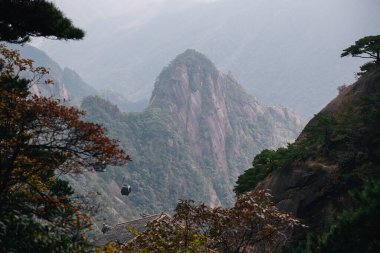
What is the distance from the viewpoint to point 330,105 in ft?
112

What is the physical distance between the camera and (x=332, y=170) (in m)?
25.9

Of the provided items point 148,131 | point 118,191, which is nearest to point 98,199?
point 118,191

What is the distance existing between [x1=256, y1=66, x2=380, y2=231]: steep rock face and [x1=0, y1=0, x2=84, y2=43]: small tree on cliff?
50.7 feet

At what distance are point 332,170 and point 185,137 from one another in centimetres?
11645

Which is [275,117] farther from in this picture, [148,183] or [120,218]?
[120,218]

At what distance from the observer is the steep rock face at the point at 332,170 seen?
2419 centimetres

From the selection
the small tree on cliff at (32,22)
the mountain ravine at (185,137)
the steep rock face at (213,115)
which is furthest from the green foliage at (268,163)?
the steep rock face at (213,115)

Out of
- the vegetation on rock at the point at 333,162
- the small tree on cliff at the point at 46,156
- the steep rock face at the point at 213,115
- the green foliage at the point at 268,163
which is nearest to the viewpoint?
the small tree on cliff at the point at 46,156

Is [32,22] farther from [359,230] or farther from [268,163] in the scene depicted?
[268,163]

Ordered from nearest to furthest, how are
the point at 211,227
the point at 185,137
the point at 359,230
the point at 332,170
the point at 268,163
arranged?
the point at 211,227, the point at 359,230, the point at 332,170, the point at 268,163, the point at 185,137

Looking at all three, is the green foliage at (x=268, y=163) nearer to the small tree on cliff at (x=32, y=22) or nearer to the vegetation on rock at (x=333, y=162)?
the vegetation on rock at (x=333, y=162)

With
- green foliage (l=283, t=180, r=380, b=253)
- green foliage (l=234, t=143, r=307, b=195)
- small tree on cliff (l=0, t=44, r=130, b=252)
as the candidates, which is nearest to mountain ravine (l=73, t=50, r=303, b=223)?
green foliage (l=234, t=143, r=307, b=195)

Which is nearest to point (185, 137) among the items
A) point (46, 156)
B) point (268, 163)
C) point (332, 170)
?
point (268, 163)

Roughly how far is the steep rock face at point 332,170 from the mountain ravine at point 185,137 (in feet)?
209
